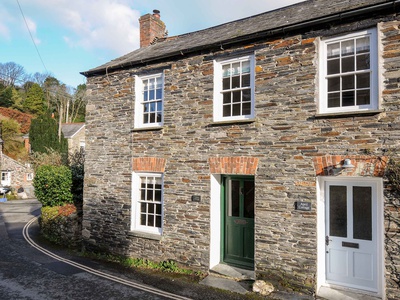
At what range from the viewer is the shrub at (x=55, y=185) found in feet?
40.1

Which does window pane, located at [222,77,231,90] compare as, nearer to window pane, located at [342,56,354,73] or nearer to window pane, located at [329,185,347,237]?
window pane, located at [342,56,354,73]

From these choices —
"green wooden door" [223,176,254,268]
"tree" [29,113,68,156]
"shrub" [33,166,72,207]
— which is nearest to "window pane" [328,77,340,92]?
"green wooden door" [223,176,254,268]

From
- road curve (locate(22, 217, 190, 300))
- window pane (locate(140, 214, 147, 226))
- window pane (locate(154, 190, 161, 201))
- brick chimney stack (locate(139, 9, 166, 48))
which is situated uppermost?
brick chimney stack (locate(139, 9, 166, 48))

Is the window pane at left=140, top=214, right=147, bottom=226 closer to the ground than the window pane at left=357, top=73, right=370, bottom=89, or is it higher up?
closer to the ground

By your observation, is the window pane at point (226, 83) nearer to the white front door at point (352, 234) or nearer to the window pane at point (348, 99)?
the window pane at point (348, 99)

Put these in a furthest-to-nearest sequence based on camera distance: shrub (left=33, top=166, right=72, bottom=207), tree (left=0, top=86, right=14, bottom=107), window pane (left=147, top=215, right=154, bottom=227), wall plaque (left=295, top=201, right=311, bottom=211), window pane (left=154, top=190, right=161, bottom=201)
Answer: tree (left=0, top=86, right=14, bottom=107) → shrub (left=33, top=166, right=72, bottom=207) → window pane (left=147, top=215, right=154, bottom=227) → window pane (left=154, top=190, right=161, bottom=201) → wall plaque (left=295, top=201, right=311, bottom=211)

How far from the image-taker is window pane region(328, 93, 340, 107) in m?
6.71

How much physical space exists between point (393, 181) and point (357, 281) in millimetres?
2381

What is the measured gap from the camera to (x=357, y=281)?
6.52 m

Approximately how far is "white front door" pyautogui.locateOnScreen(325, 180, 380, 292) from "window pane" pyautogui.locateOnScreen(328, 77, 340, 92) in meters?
2.10

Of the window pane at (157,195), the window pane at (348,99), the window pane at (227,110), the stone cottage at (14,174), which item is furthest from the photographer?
the stone cottage at (14,174)

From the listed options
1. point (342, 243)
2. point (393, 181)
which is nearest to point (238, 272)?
point (342, 243)

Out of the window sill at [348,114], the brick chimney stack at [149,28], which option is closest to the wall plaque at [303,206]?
the window sill at [348,114]

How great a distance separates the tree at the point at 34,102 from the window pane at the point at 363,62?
5159cm
